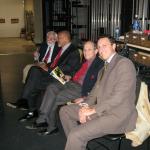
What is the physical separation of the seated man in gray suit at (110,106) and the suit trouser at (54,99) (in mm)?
926

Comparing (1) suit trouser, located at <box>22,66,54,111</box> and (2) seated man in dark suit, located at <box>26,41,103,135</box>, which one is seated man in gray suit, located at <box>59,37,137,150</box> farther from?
(1) suit trouser, located at <box>22,66,54,111</box>

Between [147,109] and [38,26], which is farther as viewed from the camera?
[38,26]

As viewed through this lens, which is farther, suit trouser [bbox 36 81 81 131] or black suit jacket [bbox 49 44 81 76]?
black suit jacket [bbox 49 44 81 76]

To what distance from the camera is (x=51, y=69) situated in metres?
4.42

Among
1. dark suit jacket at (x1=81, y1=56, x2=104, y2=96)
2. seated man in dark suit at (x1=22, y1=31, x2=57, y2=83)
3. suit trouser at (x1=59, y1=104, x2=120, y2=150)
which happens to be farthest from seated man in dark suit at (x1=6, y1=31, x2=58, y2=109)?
suit trouser at (x1=59, y1=104, x2=120, y2=150)

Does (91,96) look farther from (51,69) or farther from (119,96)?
(51,69)

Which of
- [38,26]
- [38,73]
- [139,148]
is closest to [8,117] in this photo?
[38,73]

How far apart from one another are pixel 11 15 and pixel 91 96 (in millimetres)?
17925

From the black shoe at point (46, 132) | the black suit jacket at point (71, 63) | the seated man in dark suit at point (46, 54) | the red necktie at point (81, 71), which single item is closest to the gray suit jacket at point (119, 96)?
the red necktie at point (81, 71)

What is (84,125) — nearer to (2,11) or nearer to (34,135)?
(34,135)

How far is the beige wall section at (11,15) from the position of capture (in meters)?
19.5

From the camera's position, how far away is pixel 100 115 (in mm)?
2518

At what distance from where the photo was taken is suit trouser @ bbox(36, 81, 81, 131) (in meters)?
3.53

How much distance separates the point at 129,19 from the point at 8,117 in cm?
283
